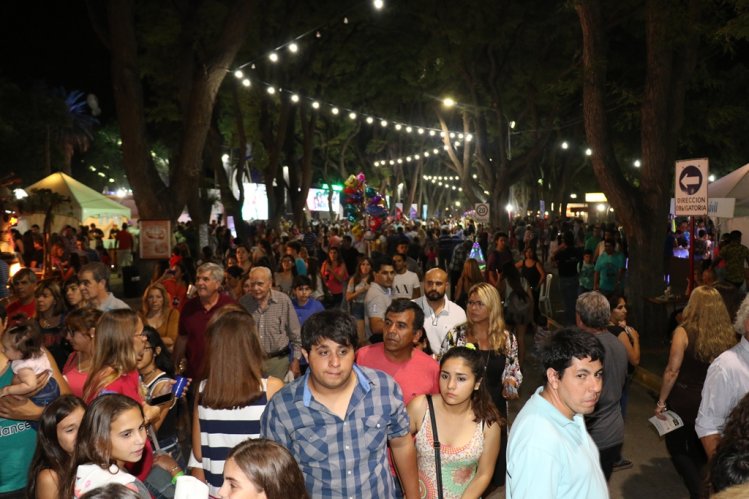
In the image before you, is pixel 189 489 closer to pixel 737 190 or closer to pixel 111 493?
pixel 111 493

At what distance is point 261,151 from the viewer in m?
38.6

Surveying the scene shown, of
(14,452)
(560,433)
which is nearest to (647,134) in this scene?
(560,433)

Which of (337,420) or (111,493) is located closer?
(111,493)

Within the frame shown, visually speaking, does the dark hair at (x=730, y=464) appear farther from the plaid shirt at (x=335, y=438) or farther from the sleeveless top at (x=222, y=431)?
the sleeveless top at (x=222, y=431)

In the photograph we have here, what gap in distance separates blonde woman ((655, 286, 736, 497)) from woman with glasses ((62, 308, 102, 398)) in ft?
13.4

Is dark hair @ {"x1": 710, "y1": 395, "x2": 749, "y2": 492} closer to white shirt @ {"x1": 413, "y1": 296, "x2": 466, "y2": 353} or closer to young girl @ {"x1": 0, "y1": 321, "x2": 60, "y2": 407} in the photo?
young girl @ {"x1": 0, "y1": 321, "x2": 60, "y2": 407}

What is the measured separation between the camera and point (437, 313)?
7477 millimetres

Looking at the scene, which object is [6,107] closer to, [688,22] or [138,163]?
[138,163]

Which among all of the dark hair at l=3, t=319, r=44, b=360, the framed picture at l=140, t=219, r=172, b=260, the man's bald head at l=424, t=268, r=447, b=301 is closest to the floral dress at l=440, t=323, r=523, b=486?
the man's bald head at l=424, t=268, r=447, b=301

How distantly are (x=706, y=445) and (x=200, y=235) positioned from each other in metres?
19.4

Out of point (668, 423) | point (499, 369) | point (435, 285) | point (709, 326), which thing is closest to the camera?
point (668, 423)

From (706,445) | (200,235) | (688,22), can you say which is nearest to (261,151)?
(200,235)

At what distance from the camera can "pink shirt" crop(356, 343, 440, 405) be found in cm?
526

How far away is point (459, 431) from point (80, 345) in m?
2.99
